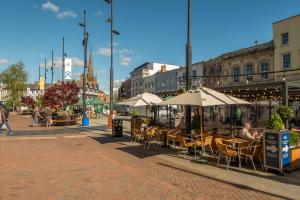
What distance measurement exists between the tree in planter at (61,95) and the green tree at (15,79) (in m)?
45.8

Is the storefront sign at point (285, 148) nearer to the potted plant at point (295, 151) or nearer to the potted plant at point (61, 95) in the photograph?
the potted plant at point (295, 151)

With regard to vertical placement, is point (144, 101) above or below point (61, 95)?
below

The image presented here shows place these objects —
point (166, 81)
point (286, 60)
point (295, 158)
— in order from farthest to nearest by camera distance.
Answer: point (166, 81), point (286, 60), point (295, 158)

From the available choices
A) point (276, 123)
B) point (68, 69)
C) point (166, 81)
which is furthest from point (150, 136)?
point (166, 81)

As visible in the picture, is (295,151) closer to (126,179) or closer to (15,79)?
(126,179)

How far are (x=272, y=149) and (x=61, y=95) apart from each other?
72.6 feet

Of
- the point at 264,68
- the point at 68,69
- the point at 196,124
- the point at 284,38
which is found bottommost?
the point at 196,124

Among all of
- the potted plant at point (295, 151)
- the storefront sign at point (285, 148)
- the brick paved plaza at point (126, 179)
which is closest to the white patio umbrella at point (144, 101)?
the brick paved plaza at point (126, 179)

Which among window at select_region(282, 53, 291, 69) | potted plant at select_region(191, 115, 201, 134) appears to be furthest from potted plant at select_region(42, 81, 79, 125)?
window at select_region(282, 53, 291, 69)

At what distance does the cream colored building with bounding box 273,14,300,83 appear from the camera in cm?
2784

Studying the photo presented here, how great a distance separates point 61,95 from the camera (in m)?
26.8

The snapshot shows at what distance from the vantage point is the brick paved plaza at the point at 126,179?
6184 mm

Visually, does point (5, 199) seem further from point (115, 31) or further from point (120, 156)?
point (115, 31)

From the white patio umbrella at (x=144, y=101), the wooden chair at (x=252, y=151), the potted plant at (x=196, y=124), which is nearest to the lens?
the wooden chair at (x=252, y=151)
